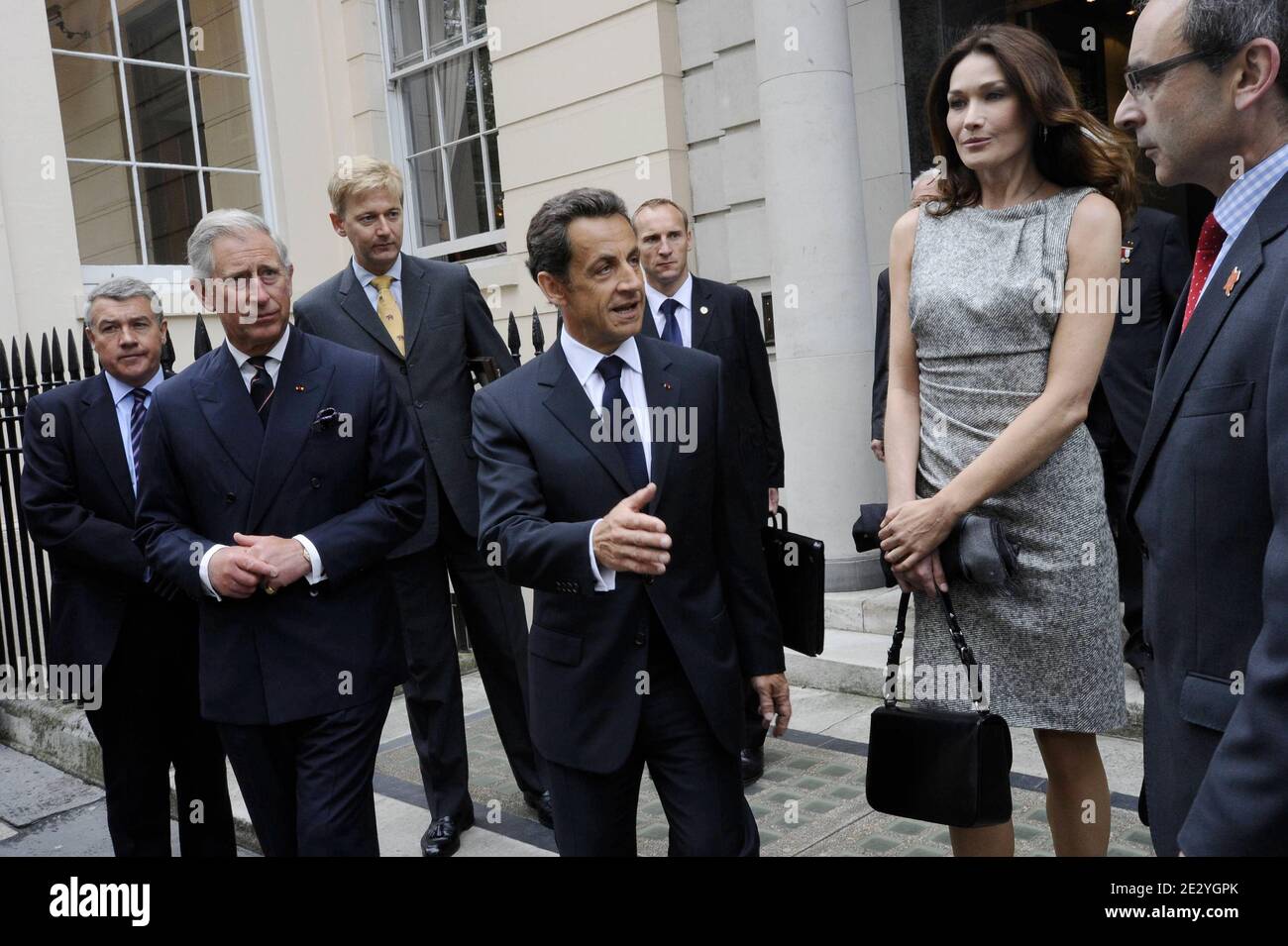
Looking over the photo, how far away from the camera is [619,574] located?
2.48m

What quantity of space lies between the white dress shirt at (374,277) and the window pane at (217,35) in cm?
678

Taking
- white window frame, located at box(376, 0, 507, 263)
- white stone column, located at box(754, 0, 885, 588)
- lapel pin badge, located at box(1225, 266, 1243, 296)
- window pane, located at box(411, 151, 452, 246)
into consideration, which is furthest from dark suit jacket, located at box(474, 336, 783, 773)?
window pane, located at box(411, 151, 452, 246)

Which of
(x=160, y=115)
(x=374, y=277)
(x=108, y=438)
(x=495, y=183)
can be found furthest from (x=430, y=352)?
(x=160, y=115)

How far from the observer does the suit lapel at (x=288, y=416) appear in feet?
9.91

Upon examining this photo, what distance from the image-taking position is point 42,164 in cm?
834

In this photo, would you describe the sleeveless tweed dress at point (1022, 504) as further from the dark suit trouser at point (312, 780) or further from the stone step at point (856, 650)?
the stone step at point (856, 650)

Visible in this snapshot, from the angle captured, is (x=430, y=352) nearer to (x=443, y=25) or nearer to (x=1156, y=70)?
(x=1156, y=70)

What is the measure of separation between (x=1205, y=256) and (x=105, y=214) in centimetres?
948

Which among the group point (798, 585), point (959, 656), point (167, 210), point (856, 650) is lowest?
point (856, 650)

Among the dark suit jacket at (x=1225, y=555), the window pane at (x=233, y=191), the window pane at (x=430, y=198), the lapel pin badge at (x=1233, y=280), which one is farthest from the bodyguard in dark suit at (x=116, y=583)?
the window pane at (x=233, y=191)

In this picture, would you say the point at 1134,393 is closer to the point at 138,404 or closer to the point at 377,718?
the point at 377,718

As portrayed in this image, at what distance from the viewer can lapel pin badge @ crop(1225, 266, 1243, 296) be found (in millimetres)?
1628
